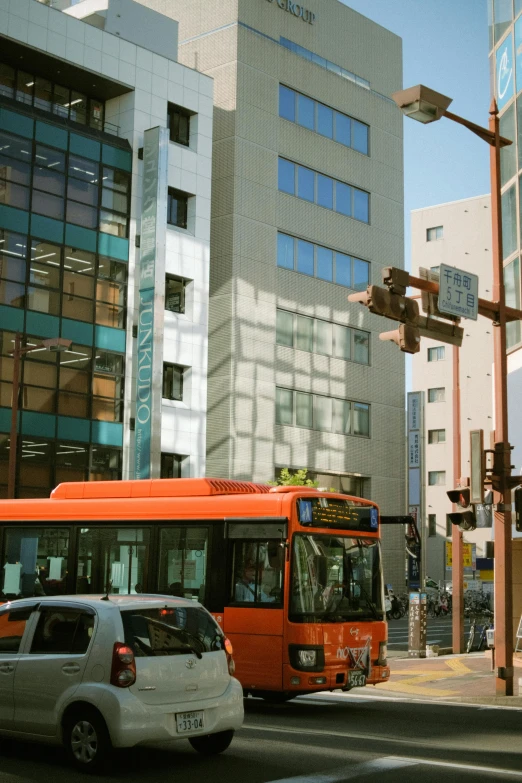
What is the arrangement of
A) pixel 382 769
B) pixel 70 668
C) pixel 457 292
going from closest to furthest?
pixel 70 668
pixel 382 769
pixel 457 292

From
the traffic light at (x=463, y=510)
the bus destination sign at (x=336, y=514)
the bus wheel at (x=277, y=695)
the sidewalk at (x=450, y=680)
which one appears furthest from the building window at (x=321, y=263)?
the bus wheel at (x=277, y=695)

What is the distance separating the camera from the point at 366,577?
15.0 m

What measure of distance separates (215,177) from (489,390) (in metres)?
34.9

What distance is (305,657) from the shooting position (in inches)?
535

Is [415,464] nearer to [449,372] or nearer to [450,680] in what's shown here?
[449,372]

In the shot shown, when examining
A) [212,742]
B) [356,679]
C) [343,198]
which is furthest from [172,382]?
[212,742]

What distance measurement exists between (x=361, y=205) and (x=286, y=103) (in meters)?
7.03

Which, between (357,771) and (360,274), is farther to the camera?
(360,274)

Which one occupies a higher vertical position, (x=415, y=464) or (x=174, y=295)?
(x=174, y=295)

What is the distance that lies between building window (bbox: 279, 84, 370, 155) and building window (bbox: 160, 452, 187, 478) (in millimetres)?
18820

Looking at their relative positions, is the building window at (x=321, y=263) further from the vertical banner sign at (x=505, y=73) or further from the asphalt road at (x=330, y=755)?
the asphalt road at (x=330, y=755)

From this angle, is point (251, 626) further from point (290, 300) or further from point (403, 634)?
point (290, 300)

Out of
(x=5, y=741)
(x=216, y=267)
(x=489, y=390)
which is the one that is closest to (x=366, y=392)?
(x=216, y=267)

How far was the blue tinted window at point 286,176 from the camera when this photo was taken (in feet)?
164
